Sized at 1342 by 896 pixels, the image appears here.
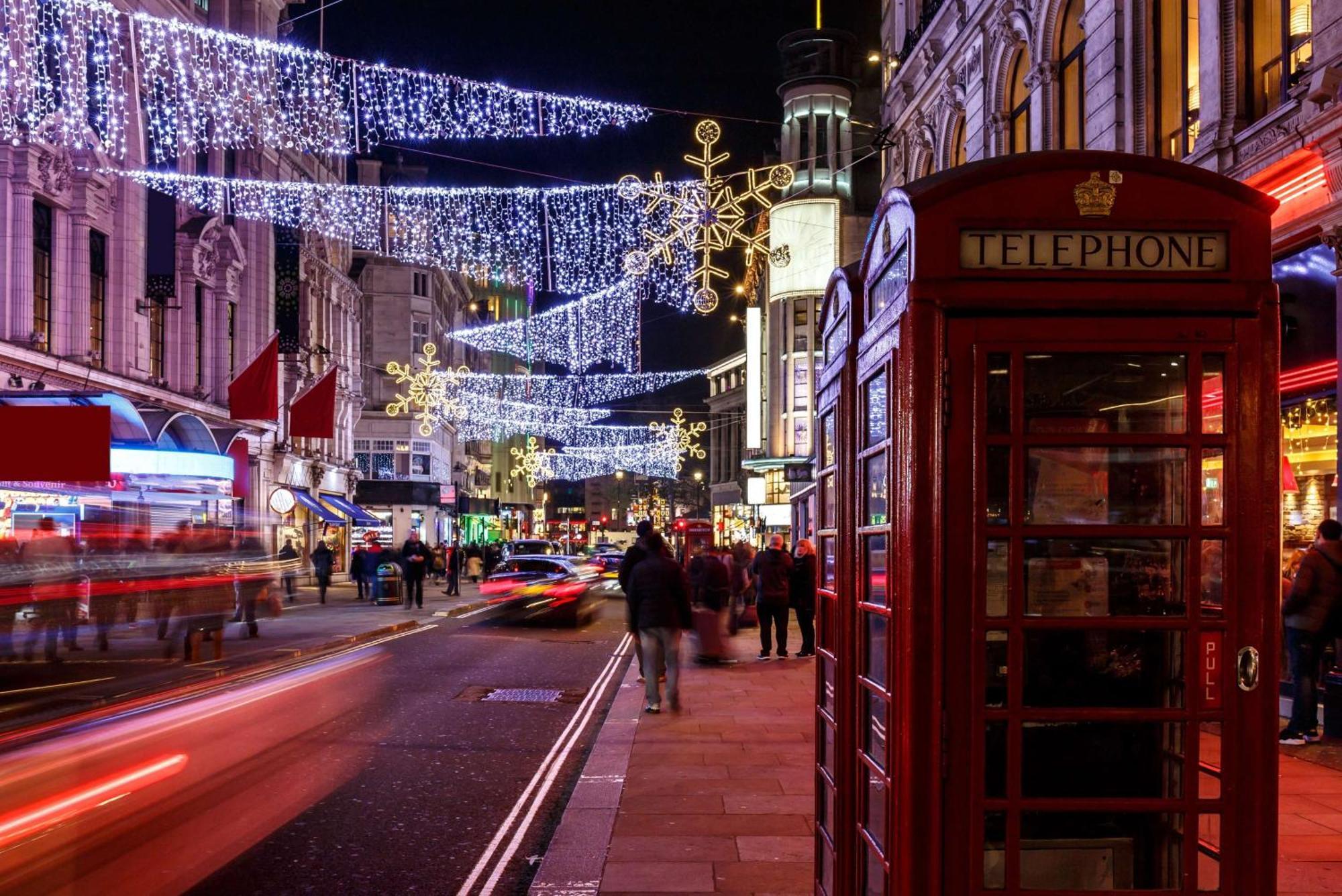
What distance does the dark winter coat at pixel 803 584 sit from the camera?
18250 mm

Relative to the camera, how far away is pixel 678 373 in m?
48.6

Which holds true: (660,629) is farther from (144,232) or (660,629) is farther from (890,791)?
(144,232)

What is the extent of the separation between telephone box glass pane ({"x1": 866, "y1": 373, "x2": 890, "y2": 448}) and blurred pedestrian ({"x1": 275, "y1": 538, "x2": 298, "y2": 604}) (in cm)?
2287

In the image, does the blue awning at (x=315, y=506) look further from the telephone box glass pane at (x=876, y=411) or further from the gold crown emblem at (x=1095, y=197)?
the gold crown emblem at (x=1095, y=197)

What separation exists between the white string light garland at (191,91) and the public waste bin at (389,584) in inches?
406

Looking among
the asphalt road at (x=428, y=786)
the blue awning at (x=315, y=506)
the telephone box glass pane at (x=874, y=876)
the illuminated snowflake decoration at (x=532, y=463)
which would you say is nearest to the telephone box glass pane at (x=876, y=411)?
the telephone box glass pane at (x=874, y=876)

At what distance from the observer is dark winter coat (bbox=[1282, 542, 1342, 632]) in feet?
33.4

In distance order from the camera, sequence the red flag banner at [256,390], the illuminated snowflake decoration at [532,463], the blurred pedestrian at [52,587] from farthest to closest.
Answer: the illuminated snowflake decoration at [532,463]
the red flag banner at [256,390]
the blurred pedestrian at [52,587]

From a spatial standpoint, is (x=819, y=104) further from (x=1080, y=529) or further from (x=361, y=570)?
(x=1080, y=529)

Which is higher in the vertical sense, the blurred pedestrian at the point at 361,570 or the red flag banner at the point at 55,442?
the red flag banner at the point at 55,442

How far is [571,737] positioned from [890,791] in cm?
793

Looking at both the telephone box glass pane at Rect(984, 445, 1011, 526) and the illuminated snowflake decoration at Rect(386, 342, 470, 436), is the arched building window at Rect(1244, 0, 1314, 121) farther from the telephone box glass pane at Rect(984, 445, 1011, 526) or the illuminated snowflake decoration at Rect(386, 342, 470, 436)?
A: the illuminated snowflake decoration at Rect(386, 342, 470, 436)

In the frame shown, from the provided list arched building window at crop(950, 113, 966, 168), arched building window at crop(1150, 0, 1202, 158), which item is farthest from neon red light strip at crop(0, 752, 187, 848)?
arched building window at crop(950, 113, 966, 168)

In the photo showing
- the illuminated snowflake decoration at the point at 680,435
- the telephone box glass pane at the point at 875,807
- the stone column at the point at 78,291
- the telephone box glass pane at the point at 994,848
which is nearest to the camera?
the telephone box glass pane at the point at 994,848
